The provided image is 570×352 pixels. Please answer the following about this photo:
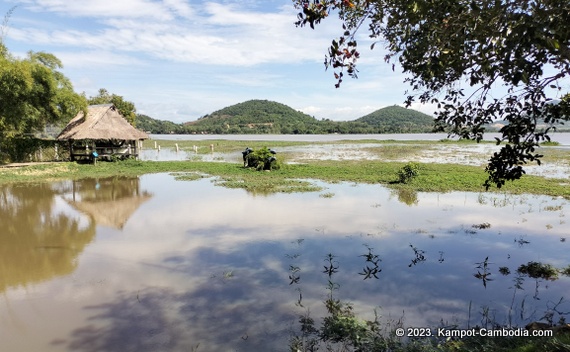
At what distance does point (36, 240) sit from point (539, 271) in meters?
11.3

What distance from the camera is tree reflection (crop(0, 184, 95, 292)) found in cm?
706

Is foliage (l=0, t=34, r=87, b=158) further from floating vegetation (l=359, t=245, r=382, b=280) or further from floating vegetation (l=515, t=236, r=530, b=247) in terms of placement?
floating vegetation (l=515, t=236, r=530, b=247)

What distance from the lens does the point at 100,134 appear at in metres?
25.0

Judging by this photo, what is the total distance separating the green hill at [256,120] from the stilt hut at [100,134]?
9293 centimetres

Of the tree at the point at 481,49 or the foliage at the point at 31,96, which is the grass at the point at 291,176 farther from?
the tree at the point at 481,49

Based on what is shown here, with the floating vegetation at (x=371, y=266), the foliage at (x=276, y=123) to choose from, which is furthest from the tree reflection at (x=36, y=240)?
the foliage at (x=276, y=123)

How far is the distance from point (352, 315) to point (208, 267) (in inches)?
126

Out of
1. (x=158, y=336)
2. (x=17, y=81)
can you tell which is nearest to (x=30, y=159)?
(x=17, y=81)

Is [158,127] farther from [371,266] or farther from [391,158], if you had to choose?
[371,266]

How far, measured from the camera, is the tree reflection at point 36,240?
23.2 ft

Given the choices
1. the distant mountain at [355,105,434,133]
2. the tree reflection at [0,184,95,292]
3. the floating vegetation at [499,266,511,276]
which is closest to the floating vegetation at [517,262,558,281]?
the floating vegetation at [499,266,511,276]

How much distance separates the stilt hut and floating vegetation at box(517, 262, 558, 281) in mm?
25223

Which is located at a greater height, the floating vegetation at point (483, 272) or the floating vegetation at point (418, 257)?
the floating vegetation at point (418, 257)

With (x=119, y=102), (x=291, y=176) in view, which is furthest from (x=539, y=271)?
(x=119, y=102)
